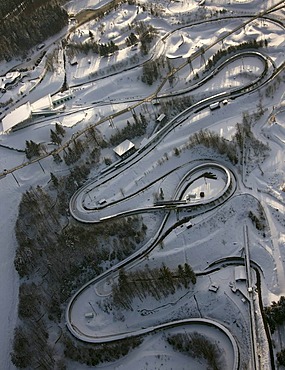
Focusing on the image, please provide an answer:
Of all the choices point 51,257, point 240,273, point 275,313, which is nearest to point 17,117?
point 51,257

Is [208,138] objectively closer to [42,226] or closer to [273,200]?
[273,200]

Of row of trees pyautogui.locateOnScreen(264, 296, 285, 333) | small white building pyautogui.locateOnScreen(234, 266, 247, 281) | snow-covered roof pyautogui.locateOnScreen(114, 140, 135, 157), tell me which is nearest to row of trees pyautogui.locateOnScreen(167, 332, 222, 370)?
row of trees pyautogui.locateOnScreen(264, 296, 285, 333)

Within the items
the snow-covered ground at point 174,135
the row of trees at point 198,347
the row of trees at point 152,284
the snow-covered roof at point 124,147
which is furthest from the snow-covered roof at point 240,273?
the snow-covered roof at point 124,147

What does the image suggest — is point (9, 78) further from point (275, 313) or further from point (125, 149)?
point (275, 313)

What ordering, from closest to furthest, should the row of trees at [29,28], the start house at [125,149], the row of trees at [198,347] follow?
1. the row of trees at [198,347]
2. the start house at [125,149]
3. the row of trees at [29,28]

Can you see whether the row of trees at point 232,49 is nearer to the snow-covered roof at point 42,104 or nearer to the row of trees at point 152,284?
the snow-covered roof at point 42,104

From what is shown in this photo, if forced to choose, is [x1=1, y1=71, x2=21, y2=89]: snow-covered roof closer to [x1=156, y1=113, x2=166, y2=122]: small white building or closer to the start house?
the start house
